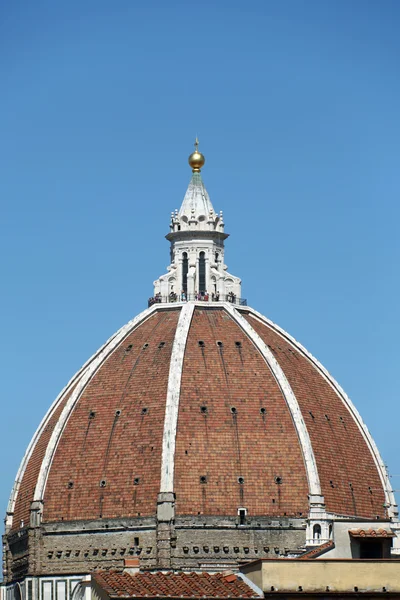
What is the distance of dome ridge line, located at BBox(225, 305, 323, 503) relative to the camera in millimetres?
95312

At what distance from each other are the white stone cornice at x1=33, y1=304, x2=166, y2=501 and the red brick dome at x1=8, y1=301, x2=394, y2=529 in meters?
0.06

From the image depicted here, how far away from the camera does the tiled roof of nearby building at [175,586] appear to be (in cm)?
5477

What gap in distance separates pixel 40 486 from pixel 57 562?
312 centimetres

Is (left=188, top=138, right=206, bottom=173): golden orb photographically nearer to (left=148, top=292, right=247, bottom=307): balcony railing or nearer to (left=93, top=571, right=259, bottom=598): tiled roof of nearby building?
(left=148, top=292, right=247, bottom=307): balcony railing

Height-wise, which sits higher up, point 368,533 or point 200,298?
point 200,298

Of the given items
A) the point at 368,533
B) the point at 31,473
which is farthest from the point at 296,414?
the point at 368,533

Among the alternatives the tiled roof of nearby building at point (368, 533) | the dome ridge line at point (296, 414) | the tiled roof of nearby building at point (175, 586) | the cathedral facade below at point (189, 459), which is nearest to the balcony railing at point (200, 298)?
the cathedral facade below at point (189, 459)

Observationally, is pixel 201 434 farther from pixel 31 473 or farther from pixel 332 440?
pixel 31 473

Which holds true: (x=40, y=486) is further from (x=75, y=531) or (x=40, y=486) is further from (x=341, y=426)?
(x=341, y=426)

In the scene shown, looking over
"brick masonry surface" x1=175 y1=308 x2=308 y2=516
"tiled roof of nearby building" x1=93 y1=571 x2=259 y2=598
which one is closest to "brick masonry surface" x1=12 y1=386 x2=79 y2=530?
"brick masonry surface" x1=175 y1=308 x2=308 y2=516

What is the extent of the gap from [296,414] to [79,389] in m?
9.02

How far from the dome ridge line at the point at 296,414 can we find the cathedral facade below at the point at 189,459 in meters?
0.06

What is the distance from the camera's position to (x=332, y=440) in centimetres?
9762

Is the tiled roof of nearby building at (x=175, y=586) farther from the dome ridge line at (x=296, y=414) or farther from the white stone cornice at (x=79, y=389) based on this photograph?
the white stone cornice at (x=79, y=389)
